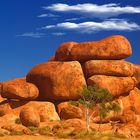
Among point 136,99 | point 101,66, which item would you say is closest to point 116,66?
point 101,66

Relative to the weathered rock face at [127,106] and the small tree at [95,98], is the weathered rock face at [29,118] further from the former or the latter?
the weathered rock face at [127,106]

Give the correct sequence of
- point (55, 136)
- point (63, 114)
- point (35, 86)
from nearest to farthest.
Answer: point (55, 136)
point (63, 114)
point (35, 86)

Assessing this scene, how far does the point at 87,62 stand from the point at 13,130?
990 inches

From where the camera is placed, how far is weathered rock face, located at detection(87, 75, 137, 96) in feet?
213

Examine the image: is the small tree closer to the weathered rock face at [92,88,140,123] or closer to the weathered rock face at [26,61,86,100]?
the weathered rock face at [92,88,140,123]

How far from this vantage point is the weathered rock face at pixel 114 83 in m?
64.9

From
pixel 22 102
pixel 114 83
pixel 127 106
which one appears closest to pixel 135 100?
pixel 127 106

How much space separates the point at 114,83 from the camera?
66.1 meters

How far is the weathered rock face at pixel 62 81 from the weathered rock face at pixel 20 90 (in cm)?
187

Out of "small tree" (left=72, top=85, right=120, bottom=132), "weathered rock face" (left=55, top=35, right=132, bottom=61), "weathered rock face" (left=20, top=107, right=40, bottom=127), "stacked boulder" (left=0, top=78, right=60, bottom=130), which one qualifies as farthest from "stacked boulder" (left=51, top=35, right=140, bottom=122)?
"weathered rock face" (left=20, top=107, right=40, bottom=127)

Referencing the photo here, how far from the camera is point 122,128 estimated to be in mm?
49438

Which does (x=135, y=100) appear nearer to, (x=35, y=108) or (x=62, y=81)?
(x=62, y=81)

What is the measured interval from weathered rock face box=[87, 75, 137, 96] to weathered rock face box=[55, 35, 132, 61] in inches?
141

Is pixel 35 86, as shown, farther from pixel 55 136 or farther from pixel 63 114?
pixel 55 136
